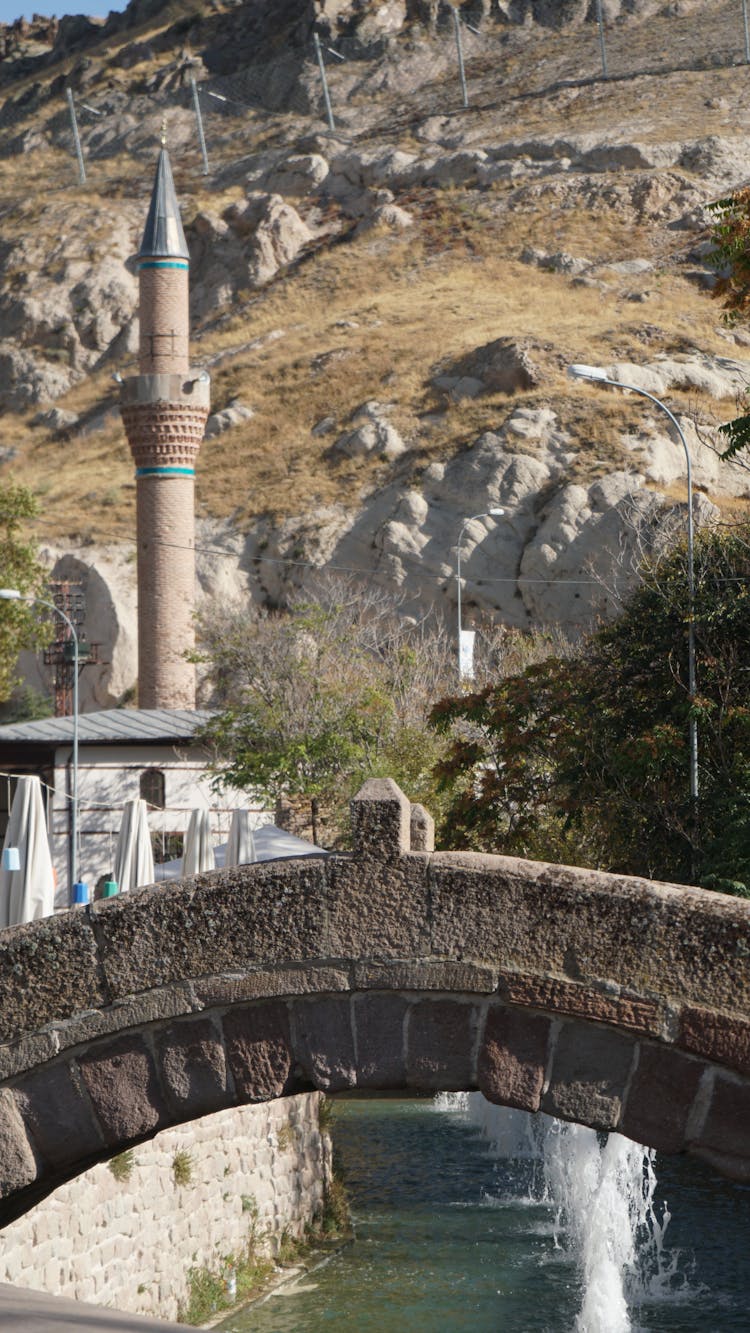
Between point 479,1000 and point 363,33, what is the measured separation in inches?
3247

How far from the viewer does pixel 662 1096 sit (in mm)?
5062

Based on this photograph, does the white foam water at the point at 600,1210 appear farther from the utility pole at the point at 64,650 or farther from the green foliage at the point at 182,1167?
the utility pole at the point at 64,650

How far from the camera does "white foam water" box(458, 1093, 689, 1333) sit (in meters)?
16.2

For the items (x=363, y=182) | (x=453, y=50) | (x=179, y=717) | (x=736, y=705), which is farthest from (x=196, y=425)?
(x=453, y=50)

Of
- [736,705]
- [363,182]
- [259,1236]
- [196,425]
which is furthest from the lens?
[363,182]

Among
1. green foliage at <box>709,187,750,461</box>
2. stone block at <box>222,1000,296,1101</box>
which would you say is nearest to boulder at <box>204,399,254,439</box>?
green foliage at <box>709,187,750,461</box>

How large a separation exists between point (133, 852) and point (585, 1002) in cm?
1342

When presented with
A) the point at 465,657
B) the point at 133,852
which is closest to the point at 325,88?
the point at 465,657

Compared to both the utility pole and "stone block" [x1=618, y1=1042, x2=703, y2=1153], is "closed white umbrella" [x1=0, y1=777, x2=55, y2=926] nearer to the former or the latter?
"stone block" [x1=618, y1=1042, x2=703, y2=1153]

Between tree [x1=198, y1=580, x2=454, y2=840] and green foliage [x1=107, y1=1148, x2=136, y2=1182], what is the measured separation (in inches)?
513

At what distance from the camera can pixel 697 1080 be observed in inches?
198

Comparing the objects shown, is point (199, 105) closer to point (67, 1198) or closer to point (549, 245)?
point (549, 245)

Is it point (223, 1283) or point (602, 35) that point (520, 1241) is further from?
point (602, 35)

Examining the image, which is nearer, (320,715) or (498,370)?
(320,715)
